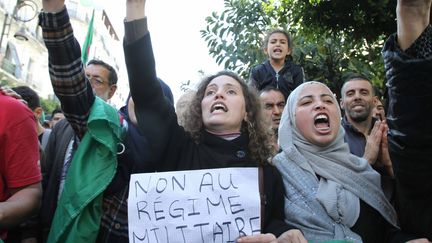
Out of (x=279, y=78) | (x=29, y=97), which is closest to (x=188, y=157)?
(x=29, y=97)

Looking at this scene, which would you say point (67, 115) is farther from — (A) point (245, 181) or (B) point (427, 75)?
(B) point (427, 75)

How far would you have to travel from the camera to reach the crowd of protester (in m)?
1.72

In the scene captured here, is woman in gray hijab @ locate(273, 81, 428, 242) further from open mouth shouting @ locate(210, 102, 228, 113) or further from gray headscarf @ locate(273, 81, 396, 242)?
open mouth shouting @ locate(210, 102, 228, 113)

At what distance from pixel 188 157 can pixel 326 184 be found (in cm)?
65

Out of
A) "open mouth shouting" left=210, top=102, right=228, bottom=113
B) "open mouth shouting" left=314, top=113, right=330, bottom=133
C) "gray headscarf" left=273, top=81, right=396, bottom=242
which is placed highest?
"open mouth shouting" left=210, top=102, right=228, bottom=113

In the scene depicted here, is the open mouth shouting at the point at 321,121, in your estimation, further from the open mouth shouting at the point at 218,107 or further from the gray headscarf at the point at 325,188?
the open mouth shouting at the point at 218,107

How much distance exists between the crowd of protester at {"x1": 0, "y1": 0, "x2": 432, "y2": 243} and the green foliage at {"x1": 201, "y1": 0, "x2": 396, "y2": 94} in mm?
3093

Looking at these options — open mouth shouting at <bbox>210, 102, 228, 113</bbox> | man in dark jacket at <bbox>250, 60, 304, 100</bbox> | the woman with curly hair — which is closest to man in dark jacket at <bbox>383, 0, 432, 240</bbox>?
the woman with curly hair

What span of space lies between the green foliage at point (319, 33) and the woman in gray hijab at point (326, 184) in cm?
302

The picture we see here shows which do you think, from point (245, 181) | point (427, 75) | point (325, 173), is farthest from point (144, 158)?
point (427, 75)

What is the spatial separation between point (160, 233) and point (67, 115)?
0.70 meters

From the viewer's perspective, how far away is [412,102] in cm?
A: 145

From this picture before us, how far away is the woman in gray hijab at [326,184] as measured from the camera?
190 cm

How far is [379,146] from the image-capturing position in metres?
2.41
